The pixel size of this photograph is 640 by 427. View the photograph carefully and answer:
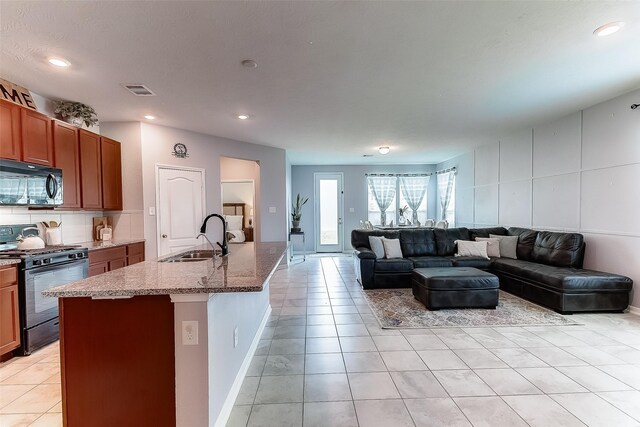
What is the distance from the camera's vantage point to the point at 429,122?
453cm

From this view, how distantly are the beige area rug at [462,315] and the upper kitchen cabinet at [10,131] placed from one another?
3905mm

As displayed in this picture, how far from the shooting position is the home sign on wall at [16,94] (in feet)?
9.31

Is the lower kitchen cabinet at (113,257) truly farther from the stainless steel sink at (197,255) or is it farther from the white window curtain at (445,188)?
the white window curtain at (445,188)

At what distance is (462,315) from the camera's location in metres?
3.50

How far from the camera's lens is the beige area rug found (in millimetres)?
3244

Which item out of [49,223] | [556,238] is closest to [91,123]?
[49,223]

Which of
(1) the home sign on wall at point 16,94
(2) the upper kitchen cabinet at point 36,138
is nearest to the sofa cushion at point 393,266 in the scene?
(2) the upper kitchen cabinet at point 36,138

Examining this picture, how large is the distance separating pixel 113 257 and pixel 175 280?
2764mm

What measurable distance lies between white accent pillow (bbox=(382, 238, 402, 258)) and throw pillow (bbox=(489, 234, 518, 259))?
5.57 feet

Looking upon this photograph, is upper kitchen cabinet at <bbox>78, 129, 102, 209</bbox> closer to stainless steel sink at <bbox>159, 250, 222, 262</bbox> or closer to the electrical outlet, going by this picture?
stainless steel sink at <bbox>159, 250, 222, 262</bbox>

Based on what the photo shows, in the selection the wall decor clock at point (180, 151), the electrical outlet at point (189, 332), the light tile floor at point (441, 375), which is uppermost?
the wall decor clock at point (180, 151)

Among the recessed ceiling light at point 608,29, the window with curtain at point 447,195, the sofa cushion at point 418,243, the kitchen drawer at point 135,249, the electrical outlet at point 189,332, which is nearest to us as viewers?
the electrical outlet at point 189,332

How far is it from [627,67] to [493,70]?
1.27m

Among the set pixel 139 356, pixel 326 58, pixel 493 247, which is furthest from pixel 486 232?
pixel 139 356
